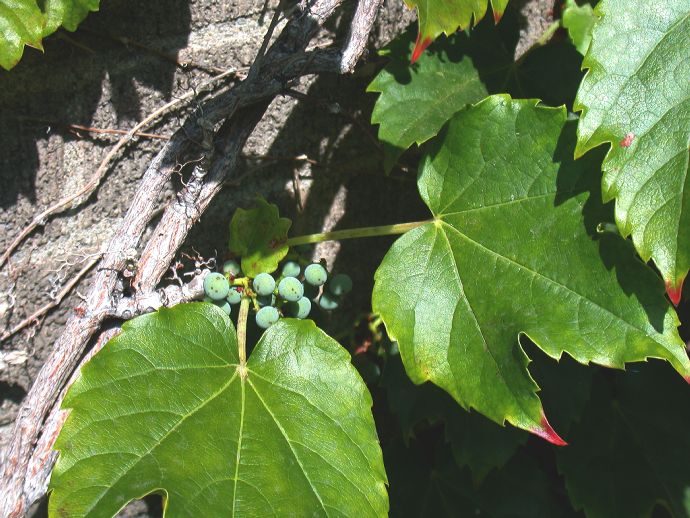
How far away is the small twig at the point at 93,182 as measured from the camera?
107 cm

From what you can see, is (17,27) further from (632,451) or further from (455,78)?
(632,451)

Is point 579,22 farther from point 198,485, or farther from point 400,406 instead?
point 198,485

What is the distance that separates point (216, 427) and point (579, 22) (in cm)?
90

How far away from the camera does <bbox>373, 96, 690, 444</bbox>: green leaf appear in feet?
2.83

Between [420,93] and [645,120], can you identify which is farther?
[420,93]

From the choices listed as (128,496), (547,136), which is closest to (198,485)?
(128,496)

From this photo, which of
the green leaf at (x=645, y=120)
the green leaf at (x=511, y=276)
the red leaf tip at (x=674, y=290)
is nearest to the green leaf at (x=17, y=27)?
the green leaf at (x=511, y=276)

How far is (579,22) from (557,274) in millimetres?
535

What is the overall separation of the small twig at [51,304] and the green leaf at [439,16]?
63cm

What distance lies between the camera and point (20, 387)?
1.19m

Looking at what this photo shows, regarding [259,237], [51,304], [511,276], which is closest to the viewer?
[511,276]

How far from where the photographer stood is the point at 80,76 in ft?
3.35

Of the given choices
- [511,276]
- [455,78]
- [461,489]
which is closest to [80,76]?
[455,78]

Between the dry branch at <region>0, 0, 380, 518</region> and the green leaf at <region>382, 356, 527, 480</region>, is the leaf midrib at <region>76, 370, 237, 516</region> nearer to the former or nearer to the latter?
the dry branch at <region>0, 0, 380, 518</region>
